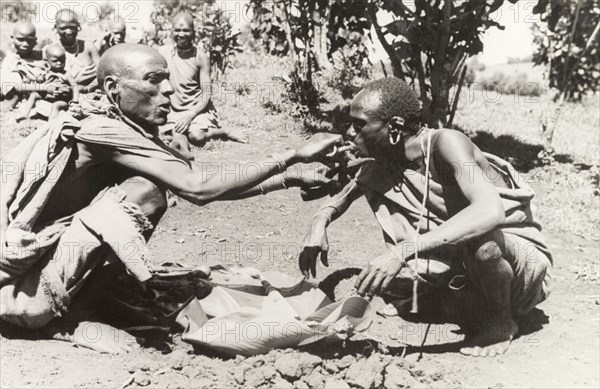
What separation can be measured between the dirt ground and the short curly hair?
46.9 inches

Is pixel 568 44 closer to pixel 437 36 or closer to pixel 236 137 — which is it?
pixel 437 36

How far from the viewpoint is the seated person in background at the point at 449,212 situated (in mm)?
2957

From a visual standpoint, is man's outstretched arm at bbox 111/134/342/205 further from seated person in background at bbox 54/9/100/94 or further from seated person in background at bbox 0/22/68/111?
seated person in background at bbox 0/22/68/111

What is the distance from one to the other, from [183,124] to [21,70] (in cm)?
309

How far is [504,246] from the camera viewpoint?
3072 millimetres

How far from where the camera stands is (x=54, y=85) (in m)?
8.29

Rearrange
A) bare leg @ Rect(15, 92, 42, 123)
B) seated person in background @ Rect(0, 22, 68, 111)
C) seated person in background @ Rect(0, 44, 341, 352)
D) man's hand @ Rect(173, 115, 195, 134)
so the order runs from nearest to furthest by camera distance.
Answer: seated person in background @ Rect(0, 44, 341, 352)
man's hand @ Rect(173, 115, 195, 134)
bare leg @ Rect(15, 92, 42, 123)
seated person in background @ Rect(0, 22, 68, 111)

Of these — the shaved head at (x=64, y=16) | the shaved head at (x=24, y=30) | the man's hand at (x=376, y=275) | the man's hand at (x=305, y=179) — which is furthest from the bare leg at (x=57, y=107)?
the man's hand at (x=376, y=275)

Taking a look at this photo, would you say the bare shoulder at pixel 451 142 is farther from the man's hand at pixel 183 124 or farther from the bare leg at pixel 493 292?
the man's hand at pixel 183 124

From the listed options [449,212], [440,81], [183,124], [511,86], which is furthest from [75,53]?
[511,86]

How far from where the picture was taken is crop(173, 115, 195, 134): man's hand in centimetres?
770

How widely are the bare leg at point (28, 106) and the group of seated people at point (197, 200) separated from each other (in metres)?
6.07

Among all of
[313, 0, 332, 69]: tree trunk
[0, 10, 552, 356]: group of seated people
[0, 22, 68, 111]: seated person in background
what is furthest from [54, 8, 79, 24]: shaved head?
[0, 10, 552, 356]: group of seated people

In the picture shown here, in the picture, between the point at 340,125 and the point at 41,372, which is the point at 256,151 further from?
the point at 41,372
